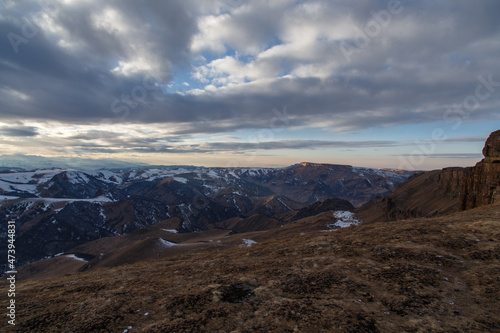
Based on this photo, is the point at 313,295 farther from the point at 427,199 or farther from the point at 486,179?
the point at 427,199

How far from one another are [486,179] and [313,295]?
35905 millimetres

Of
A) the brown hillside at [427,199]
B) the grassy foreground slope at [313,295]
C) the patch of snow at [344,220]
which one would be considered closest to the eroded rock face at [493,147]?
the brown hillside at [427,199]

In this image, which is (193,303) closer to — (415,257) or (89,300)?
(89,300)

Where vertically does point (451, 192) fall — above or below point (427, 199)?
above

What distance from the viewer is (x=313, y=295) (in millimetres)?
7074

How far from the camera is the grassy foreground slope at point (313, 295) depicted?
5.65 m

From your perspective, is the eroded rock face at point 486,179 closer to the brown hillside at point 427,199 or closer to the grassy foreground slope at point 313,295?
the brown hillside at point 427,199

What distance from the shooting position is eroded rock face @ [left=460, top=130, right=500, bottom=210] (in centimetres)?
2753

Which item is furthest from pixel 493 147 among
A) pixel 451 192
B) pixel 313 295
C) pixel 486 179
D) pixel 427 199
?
pixel 427 199

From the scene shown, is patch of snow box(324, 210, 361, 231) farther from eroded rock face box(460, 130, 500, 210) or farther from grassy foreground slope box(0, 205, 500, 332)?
grassy foreground slope box(0, 205, 500, 332)

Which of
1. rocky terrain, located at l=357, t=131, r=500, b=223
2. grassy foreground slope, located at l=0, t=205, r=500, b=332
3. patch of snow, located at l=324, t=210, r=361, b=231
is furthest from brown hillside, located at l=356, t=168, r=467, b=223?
grassy foreground slope, located at l=0, t=205, r=500, b=332

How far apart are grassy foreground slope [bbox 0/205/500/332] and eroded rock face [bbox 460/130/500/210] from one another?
24.1 metres

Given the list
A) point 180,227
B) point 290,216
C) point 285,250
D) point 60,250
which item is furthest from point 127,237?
→ point 285,250

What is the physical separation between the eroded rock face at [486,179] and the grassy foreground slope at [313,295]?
24055 millimetres
